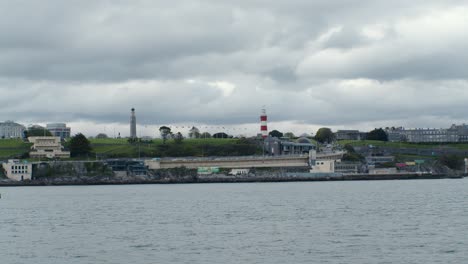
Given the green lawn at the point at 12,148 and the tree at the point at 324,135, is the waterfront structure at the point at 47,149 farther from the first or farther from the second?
the tree at the point at 324,135

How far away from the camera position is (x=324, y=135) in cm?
19000

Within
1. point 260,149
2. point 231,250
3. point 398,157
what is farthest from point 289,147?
point 231,250

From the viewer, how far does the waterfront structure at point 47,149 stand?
5468 inches

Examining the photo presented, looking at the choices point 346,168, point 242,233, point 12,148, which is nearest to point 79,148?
point 12,148

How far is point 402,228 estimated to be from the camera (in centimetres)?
4050

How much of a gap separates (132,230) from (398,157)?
116031 millimetres

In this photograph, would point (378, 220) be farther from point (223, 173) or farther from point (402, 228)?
point (223, 173)

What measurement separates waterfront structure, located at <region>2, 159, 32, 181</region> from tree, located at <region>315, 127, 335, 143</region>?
81896 mm

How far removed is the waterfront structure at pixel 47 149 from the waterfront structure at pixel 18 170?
524 inches

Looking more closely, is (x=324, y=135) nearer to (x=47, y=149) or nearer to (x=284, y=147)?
(x=284, y=147)

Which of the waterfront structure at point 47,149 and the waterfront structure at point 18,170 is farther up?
the waterfront structure at point 47,149

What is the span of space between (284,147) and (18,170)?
48.2m

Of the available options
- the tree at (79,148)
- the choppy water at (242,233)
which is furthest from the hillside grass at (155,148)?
the choppy water at (242,233)

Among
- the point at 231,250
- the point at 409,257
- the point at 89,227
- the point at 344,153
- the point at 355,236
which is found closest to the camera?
the point at 409,257
